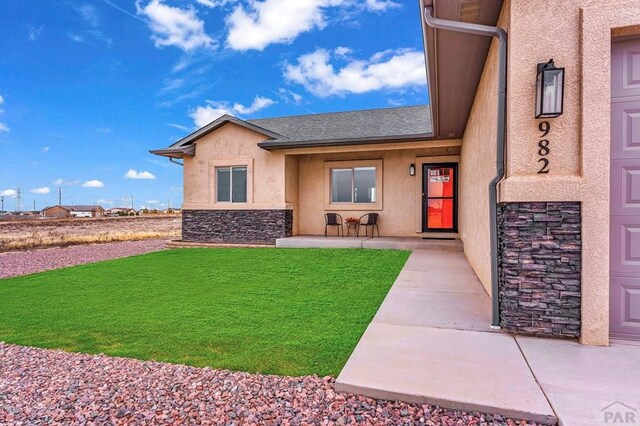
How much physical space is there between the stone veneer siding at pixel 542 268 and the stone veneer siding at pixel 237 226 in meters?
7.59

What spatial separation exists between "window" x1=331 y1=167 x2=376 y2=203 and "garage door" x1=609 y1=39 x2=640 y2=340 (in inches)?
299

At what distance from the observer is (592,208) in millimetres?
2895

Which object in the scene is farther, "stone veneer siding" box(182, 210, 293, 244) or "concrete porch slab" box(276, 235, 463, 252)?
"stone veneer siding" box(182, 210, 293, 244)

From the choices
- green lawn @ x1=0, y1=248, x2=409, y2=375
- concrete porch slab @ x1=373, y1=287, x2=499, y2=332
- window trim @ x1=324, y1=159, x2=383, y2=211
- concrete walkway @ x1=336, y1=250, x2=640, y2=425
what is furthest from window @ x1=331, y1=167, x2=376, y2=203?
concrete walkway @ x1=336, y1=250, x2=640, y2=425

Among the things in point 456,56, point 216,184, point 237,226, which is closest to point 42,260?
point 216,184

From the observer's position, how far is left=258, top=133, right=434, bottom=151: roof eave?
8812 millimetres

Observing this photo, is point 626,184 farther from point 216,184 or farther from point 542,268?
point 216,184

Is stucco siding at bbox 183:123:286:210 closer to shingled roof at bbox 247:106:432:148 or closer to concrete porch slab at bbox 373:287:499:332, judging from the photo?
shingled roof at bbox 247:106:432:148

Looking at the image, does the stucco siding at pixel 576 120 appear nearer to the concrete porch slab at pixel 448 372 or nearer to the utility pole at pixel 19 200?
the concrete porch slab at pixel 448 372

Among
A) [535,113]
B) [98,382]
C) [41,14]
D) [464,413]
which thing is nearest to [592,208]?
[535,113]

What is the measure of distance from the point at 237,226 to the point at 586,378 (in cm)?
955

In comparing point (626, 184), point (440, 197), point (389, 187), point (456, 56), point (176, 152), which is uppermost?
point (456, 56)

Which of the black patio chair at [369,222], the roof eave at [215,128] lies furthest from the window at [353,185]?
the roof eave at [215,128]

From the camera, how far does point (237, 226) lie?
10.7m
